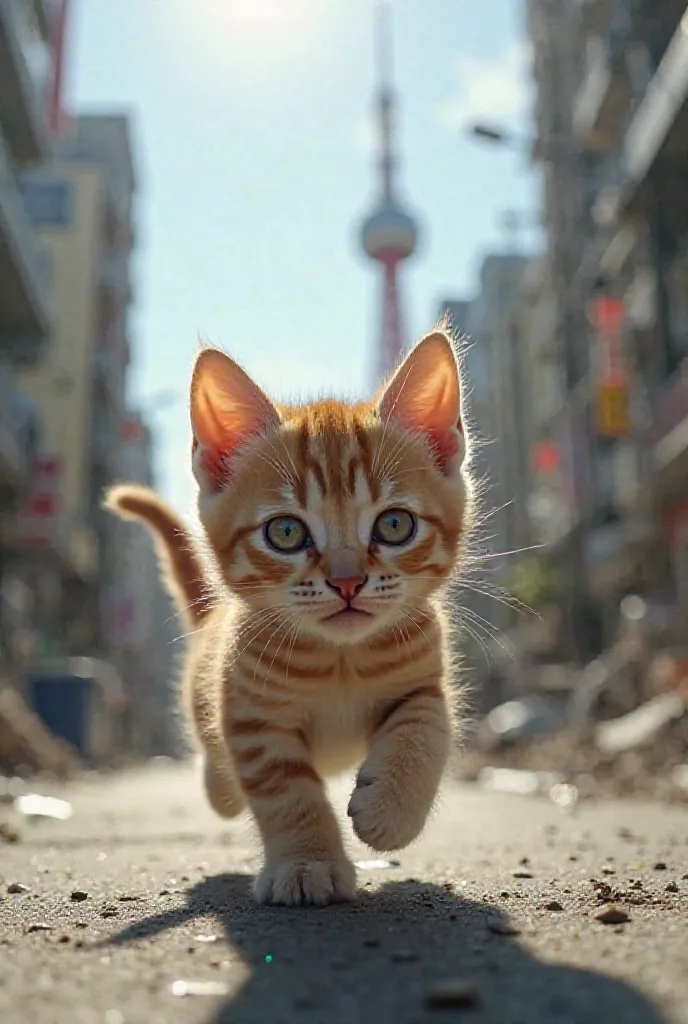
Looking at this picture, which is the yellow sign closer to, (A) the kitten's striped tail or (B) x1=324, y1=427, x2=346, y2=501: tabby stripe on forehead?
(A) the kitten's striped tail

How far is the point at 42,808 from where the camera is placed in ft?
22.3

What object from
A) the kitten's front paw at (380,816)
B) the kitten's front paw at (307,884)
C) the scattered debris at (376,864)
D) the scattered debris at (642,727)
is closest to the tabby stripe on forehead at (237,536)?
the kitten's front paw at (380,816)

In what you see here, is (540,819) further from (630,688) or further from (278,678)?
(630,688)

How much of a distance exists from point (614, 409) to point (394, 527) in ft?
63.1

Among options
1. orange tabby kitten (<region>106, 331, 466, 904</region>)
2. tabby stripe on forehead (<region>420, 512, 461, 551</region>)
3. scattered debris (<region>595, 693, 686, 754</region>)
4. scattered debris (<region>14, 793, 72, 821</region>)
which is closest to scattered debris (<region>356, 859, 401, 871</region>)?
orange tabby kitten (<region>106, 331, 466, 904</region>)

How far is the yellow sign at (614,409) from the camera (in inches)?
830

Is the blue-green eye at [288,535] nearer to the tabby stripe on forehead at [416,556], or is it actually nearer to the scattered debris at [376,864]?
the tabby stripe on forehead at [416,556]

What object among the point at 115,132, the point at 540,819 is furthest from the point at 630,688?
the point at 115,132

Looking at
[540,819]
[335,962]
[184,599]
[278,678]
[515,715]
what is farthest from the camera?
[515,715]

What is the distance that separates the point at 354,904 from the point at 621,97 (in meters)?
22.4

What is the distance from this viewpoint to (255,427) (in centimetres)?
321

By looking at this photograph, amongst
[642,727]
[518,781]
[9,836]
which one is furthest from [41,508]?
[9,836]

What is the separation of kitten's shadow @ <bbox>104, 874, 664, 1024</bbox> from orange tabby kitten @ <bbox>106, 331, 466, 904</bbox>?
0.93 ft

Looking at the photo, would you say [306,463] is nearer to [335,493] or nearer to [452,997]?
[335,493]
